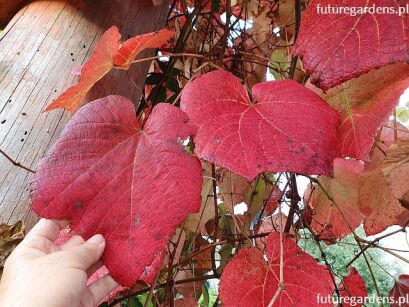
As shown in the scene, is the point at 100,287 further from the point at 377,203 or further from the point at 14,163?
the point at 377,203

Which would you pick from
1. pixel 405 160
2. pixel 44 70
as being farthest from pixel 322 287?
pixel 44 70

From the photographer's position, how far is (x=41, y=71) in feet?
2.34

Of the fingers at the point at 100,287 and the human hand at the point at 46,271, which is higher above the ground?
the human hand at the point at 46,271

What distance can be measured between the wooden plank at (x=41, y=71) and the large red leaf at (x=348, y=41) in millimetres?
415

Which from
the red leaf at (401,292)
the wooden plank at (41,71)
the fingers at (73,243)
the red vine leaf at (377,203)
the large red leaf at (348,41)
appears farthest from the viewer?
the red leaf at (401,292)

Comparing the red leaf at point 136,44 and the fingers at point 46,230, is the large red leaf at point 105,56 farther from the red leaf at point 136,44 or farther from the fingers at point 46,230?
the fingers at point 46,230

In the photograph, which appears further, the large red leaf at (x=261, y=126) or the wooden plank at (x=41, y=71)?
the wooden plank at (x=41, y=71)

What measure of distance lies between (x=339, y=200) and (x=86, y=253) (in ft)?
2.07

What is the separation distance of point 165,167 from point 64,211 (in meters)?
0.12

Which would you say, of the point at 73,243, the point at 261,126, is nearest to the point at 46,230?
the point at 73,243

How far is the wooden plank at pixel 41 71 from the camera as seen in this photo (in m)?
0.61

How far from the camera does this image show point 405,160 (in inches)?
25.3

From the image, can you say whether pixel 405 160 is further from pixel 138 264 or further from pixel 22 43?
pixel 22 43

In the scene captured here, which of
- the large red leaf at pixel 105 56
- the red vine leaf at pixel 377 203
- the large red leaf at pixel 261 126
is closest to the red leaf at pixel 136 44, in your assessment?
the large red leaf at pixel 105 56
